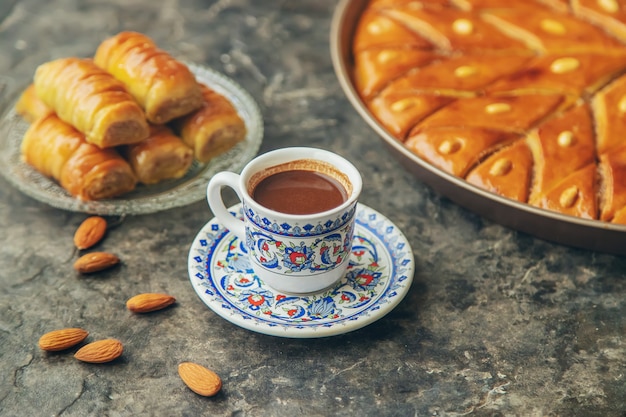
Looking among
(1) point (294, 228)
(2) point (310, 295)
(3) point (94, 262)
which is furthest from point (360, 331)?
(3) point (94, 262)

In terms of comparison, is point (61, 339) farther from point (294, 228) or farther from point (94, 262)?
point (294, 228)

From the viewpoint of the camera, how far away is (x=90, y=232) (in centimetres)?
167

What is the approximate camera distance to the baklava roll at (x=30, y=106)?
6.17 feet

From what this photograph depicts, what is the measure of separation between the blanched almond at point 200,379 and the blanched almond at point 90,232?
0.45 meters

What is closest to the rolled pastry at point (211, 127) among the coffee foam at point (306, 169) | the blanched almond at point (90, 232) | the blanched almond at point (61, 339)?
the blanched almond at point (90, 232)

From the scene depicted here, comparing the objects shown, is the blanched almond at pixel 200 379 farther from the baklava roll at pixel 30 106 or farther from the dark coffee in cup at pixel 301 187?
the baklava roll at pixel 30 106

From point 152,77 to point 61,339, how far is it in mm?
691

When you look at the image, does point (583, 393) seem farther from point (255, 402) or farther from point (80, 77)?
point (80, 77)

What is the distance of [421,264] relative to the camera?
5.33ft

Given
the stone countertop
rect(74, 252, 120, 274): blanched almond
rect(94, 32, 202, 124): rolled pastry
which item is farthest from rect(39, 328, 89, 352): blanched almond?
rect(94, 32, 202, 124): rolled pastry

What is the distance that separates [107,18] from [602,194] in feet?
5.97

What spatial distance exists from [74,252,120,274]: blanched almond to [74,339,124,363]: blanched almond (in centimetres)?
23

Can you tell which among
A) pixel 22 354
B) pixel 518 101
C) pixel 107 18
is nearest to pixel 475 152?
pixel 518 101

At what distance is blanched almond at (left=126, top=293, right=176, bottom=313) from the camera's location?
147cm
